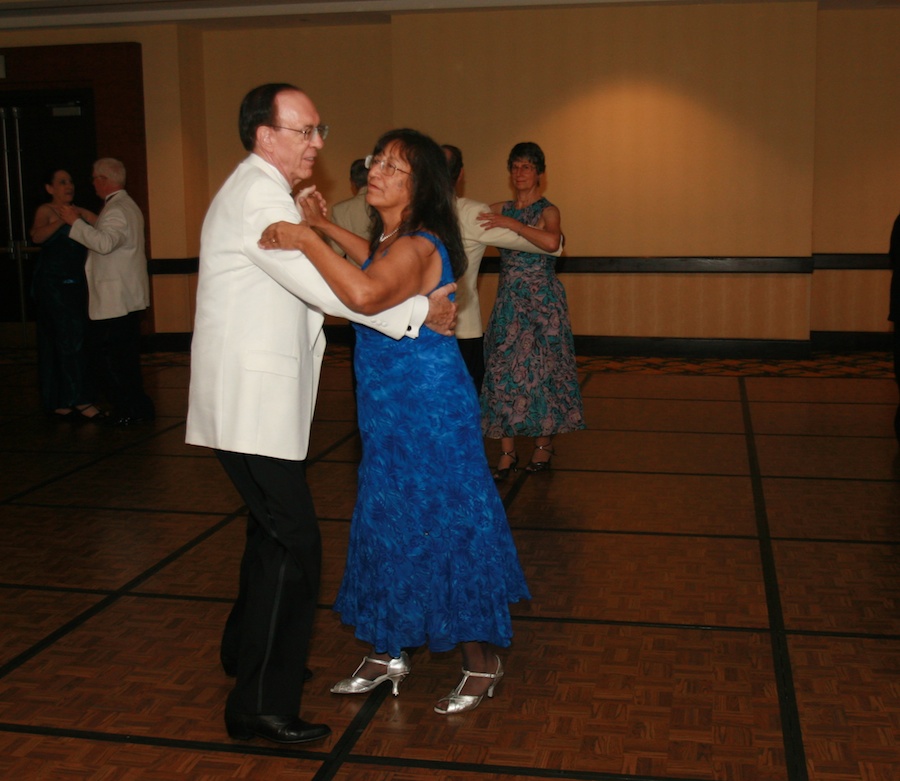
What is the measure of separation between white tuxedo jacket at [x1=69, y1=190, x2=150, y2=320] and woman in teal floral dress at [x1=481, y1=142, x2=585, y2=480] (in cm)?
249

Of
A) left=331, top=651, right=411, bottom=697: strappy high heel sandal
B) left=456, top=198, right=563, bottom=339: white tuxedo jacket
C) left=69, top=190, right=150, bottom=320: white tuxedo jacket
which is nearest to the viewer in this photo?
left=331, top=651, right=411, bottom=697: strappy high heel sandal

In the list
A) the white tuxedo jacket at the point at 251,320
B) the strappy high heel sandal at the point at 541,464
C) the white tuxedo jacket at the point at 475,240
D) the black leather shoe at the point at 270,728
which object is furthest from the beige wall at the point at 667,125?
the black leather shoe at the point at 270,728

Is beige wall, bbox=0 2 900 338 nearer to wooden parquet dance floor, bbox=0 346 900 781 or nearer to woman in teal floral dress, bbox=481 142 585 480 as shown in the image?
wooden parquet dance floor, bbox=0 346 900 781

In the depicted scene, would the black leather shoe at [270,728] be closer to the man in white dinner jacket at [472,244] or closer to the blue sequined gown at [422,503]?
the blue sequined gown at [422,503]

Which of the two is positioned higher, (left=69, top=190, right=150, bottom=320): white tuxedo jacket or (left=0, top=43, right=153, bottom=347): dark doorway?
(left=0, top=43, right=153, bottom=347): dark doorway

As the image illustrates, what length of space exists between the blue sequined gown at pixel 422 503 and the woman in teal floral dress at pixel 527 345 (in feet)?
8.29

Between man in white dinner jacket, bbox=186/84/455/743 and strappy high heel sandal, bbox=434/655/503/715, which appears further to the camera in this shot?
strappy high heel sandal, bbox=434/655/503/715

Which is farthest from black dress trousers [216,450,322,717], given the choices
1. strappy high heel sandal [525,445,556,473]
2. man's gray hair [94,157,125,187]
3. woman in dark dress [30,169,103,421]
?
woman in dark dress [30,169,103,421]

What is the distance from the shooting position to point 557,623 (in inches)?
134

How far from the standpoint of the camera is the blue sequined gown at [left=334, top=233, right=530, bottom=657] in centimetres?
277

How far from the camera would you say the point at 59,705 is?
2.84 metres

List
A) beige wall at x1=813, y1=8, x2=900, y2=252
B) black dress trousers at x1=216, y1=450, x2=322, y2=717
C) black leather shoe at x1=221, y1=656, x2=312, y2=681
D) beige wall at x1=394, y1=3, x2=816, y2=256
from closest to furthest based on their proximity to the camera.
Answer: black dress trousers at x1=216, y1=450, x2=322, y2=717 → black leather shoe at x1=221, y1=656, x2=312, y2=681 → beige wall at x1=394, y1=3, x2=816, y2=256 → beige wall at x1=813, y1=8, x2=900, y2=252

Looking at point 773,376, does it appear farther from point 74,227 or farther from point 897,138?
point 74,227

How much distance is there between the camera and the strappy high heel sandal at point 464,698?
2.80 meters
